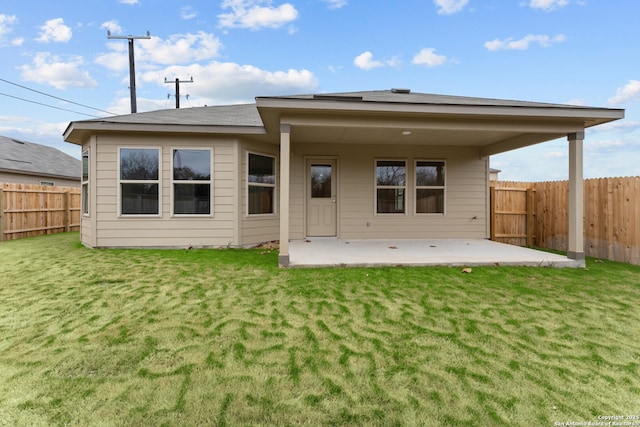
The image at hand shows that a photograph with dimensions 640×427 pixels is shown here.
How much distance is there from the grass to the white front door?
11.8 ft

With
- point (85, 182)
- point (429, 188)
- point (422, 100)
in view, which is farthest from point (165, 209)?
point (429, 188)

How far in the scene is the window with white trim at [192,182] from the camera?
23.2 feet

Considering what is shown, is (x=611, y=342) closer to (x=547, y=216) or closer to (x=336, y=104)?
(x=336, y=104)

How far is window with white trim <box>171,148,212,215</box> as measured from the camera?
7059 millimetres

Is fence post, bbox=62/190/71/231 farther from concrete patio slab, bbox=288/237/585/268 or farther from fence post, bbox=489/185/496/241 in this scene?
fence post, bbox=489/185/496/241

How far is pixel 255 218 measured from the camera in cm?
761

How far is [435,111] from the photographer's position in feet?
17.2

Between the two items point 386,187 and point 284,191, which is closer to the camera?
point 284,191

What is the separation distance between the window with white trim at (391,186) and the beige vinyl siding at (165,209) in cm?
387

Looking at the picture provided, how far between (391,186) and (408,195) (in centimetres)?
54

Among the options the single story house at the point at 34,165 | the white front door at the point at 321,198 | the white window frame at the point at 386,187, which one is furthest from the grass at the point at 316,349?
the single story house at the point at 34,165

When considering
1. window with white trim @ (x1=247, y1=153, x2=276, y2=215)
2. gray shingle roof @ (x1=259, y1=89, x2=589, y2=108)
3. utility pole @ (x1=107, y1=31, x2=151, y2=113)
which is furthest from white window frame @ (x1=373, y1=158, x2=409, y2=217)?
utility pole @ (x1=107, y1=31, x2=151, y2=113)

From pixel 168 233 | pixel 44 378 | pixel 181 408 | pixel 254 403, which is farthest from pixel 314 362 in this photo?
pixel 168 233

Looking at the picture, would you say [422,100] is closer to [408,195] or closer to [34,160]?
[408,195]
